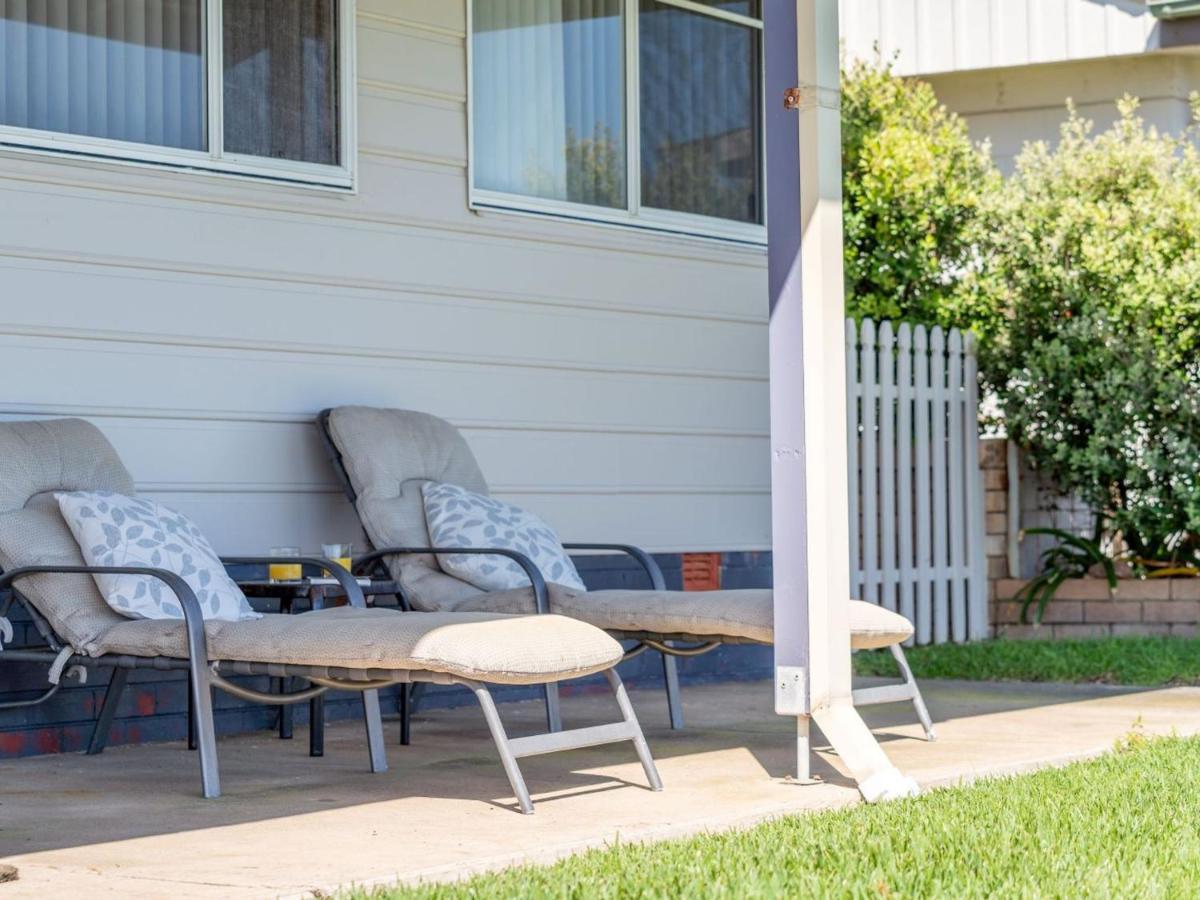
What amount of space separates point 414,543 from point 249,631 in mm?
1554

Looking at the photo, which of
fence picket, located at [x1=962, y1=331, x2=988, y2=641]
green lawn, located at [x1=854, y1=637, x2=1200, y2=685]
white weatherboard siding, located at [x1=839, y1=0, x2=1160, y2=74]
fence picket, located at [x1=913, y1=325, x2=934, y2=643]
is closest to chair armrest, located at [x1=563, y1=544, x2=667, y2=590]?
green lawn, located at [x1=854, y1=637, x2=1200, y2=685]

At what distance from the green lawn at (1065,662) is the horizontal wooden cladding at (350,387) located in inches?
49.1

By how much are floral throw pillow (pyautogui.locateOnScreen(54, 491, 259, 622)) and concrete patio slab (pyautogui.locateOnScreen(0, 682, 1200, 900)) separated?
46 cm

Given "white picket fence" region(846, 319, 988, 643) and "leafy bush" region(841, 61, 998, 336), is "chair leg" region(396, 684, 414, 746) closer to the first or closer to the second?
"white picket fence" region(846, 319, 988, 643)

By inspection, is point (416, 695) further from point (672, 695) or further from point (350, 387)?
point (350, 387)

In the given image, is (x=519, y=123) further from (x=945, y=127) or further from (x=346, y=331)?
(x=945, y=127)

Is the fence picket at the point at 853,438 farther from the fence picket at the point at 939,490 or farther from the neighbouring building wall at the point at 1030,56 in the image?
the neighbouring building wall at the point at 1030,56

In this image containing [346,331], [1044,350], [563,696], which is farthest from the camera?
[1044,350]

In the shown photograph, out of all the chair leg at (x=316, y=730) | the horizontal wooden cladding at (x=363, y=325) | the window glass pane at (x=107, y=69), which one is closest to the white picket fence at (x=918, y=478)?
the horizontal wooden cladding at (x=363, y=325)

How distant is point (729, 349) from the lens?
308 inches

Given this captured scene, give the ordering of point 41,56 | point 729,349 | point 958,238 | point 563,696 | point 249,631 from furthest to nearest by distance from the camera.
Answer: point 958,238 < point 729,349 < point 563,696 < point 41,56 < point 249,631

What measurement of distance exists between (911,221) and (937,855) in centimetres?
664

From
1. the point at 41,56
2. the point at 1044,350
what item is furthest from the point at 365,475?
the point at 1044,350

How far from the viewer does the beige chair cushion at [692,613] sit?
5062 millimetres
